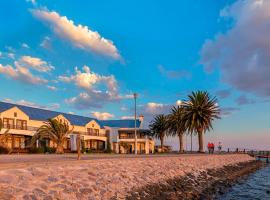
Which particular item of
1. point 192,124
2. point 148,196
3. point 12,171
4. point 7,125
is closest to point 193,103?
point 192,124

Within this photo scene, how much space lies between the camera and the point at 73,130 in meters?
76.8

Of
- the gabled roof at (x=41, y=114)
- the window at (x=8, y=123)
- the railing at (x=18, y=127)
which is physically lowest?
the railing at (x=18, y=127)

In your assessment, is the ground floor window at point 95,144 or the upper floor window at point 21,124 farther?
the ground floor window at point 95,144

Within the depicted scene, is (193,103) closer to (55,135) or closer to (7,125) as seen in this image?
(55,135)

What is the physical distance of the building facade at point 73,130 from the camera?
201ft

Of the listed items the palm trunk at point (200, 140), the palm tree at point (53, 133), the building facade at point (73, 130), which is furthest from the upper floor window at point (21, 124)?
the palm trunk at point (200, 140)

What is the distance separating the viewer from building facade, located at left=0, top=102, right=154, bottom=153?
201 ft

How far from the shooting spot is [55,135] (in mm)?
60781

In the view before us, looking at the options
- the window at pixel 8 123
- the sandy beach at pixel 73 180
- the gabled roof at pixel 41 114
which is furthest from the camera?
the gabled roof at pixel 41 114

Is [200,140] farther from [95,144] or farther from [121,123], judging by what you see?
[121,123]

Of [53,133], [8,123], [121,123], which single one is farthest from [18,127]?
[121,123]

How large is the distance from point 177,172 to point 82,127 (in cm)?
5763

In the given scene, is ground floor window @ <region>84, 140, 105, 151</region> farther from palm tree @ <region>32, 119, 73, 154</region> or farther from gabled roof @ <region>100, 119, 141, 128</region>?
palm tree @ <region>32, 119, 73, 154</region>

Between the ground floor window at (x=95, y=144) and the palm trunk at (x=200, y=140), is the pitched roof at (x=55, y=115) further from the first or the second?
the palm trunk at (x=200, y=140)
